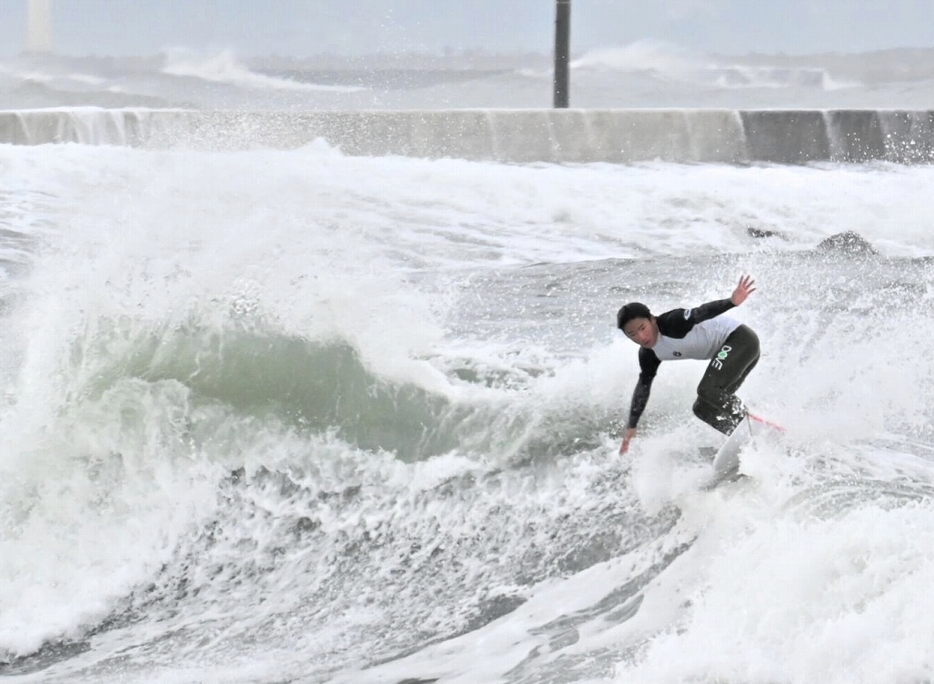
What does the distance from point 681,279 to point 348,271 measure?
11.8 feet

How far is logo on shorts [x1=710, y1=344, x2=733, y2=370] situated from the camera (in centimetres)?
617

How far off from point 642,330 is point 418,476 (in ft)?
7.62

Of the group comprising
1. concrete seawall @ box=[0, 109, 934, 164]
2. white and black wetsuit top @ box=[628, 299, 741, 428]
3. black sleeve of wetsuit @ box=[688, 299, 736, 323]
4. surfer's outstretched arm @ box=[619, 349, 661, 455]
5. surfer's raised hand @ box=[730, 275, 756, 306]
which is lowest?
surfer's outstretched arm @ box=[619, 349, 661, 455]

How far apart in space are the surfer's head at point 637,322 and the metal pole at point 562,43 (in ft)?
30.7

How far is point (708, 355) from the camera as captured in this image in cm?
625

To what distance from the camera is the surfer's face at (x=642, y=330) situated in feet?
19.0

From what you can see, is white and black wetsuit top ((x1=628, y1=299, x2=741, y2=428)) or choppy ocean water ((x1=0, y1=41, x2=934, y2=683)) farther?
white and black wetsuit top ((x1=628, y1=299, x2=741, y2=428))

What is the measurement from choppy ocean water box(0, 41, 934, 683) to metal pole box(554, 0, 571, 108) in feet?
11.3

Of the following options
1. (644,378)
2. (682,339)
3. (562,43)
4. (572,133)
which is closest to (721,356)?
(682,339)

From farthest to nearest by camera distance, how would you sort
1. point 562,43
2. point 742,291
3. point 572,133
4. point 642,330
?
1. point 562,43
2. point 572,133
3. point 642,330
4. point 742,291

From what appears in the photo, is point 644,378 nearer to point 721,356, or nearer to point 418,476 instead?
point 721,356

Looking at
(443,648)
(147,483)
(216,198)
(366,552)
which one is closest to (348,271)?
(216,198)

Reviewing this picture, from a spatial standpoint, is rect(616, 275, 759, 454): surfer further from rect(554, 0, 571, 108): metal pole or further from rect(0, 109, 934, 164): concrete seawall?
rect(554, 0, 571, 108): metal pole

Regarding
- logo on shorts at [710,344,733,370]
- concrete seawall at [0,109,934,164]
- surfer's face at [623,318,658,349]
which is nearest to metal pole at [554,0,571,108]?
concrete seawall at [0,109,934,164]
